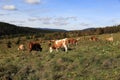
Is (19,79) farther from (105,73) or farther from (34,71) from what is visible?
(105,73)

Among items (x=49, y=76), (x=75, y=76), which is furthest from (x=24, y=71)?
(x=75, y=76)

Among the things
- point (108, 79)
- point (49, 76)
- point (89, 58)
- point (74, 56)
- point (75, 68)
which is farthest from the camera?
point (74, 56)

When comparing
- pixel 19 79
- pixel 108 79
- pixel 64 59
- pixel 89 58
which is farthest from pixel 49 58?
pixel 108 79

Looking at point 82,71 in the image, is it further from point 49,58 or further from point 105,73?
point 49,58

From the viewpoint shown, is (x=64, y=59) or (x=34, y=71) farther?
(x=64, y=59)

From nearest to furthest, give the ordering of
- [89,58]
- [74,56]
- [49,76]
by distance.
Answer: [49,76], [89,58], [74,56]

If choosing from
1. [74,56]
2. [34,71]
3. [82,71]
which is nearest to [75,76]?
[82,71]

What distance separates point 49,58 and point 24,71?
11.3 feet

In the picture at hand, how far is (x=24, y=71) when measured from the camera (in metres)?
18.6

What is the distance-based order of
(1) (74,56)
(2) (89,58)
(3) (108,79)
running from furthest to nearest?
(1) (74,56) < (2) (89,58) < (3) (108,79)

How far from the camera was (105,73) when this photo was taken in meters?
17.3

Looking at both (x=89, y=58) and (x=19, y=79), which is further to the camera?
(x=89, y=58)

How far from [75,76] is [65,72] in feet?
3.18

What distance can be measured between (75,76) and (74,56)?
4.49m
